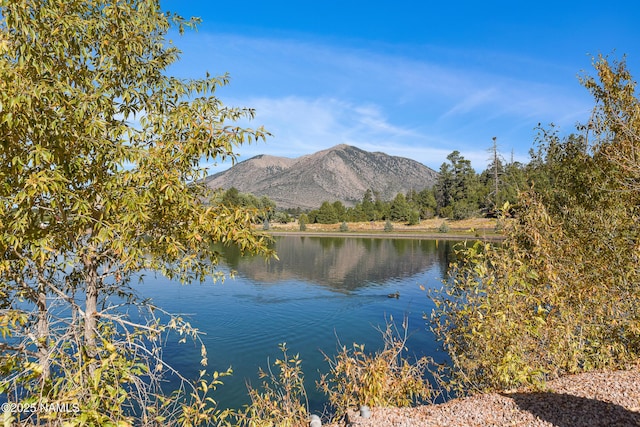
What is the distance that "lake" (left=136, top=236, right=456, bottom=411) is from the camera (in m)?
22.5

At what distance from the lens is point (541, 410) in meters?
8.28

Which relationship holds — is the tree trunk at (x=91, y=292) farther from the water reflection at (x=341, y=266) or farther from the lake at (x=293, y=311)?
the water reflection at (x=341, y=266)

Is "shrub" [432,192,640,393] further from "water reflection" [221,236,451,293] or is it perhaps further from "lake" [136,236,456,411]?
"water reflection" [221,236,451,293]

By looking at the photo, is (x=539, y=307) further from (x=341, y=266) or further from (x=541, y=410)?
(x=341, y=266)

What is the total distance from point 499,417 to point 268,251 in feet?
20.4

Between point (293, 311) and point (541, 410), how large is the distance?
26.9 m

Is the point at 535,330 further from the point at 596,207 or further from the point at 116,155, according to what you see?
the point at 116,155

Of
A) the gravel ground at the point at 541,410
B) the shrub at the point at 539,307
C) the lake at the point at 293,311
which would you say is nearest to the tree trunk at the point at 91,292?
the lake at the point at 293,311

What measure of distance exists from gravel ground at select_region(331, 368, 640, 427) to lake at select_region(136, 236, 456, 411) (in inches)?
196

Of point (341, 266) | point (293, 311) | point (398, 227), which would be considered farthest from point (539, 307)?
point (398, 227)

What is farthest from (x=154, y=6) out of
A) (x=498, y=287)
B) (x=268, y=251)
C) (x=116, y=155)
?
(x=498, y=287)

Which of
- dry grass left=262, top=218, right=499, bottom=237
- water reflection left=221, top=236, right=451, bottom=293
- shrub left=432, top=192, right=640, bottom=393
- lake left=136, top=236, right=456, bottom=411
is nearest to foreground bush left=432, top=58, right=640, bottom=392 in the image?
shrub left=432, top=192, right=640, bottom=393

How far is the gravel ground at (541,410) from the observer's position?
790cm

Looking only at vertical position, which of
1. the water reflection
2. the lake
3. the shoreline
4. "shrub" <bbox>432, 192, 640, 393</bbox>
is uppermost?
"shrub" <bbox>432, 192, 640, 393</bbox>
